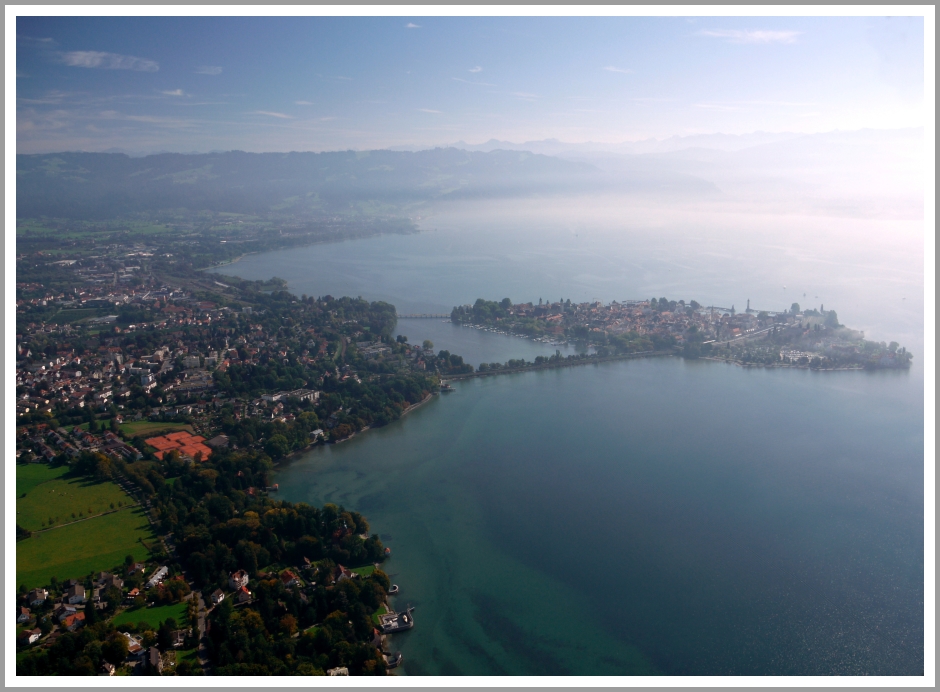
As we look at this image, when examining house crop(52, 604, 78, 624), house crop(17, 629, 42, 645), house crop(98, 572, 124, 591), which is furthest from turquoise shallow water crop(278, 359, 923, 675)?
house crop(17, 629, 42, 645)

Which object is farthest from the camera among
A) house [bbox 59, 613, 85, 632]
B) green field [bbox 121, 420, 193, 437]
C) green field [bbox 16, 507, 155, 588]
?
green field [bbox 121, 420, 193, 437]

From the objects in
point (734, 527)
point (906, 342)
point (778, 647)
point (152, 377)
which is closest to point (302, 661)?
point (778, 647)

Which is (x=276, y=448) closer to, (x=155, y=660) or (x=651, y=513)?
(x=155, y=660)

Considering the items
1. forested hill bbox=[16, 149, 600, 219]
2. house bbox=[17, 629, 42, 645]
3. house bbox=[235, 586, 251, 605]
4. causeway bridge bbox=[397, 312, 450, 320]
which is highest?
forested hill bbox=[16, 149, 600, 219]

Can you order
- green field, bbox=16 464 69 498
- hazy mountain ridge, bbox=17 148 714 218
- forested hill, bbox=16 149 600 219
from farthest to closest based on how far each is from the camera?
hazy mountain ridge, bbox=17 148 714 218 < forested hill, bbox=16 149 600 219 < green field, bbox=16 464 69 498

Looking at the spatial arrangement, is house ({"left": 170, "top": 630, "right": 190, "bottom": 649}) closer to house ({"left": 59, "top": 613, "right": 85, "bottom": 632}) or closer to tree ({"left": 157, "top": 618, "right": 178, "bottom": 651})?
tree ({"left": 157, "top": 618, "right": 178, "bottom": 651})

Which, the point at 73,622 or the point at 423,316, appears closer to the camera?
the point at 73,622

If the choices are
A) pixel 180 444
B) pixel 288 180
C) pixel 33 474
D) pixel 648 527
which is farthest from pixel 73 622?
pixel 288 180
